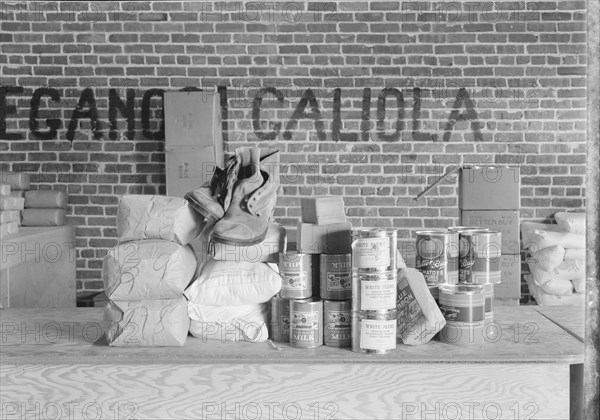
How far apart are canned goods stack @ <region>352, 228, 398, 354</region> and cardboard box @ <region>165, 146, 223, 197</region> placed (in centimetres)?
248

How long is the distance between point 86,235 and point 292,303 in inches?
121

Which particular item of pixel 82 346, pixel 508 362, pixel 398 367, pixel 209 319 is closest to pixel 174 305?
pixel 209 319

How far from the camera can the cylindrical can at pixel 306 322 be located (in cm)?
158

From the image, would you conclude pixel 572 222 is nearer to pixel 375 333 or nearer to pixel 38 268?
pixel 375 333

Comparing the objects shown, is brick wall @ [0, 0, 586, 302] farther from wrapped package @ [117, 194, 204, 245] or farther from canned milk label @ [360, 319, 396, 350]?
canned milk label @ [360, 319, 396, 350]

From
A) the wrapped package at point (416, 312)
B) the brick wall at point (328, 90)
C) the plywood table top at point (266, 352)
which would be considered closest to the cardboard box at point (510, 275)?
the brick wall at point (328, 90)

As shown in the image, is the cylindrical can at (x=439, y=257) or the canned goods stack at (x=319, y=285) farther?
the cylindrical can at (x=439, y=257)

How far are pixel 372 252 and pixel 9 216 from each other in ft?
9.73

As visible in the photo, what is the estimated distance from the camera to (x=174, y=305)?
1.61m

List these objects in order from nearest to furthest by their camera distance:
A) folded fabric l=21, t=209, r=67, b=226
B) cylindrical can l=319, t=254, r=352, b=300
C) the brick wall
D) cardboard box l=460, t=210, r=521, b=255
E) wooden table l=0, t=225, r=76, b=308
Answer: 1. cylindrical can l=319, t=254, r=352, b=300
2. wooden table l=0, t=225, r=76, b=308
3. cardboard box l=460, t=210, r=521, b=255
4. folded fabric l=21, t=209, r=67, b=226
5. the brick wall

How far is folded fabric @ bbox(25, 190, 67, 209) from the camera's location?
13.4 ft


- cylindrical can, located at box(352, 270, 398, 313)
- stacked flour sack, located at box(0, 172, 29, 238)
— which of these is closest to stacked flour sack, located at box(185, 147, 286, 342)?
cylindrical can, located at box(352, 270, 398, 313)

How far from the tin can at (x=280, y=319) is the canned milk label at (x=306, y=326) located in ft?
0.20

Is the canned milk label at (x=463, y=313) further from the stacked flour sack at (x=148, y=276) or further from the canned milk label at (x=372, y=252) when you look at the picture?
the stacked flour sack at (x=148, y=276)
